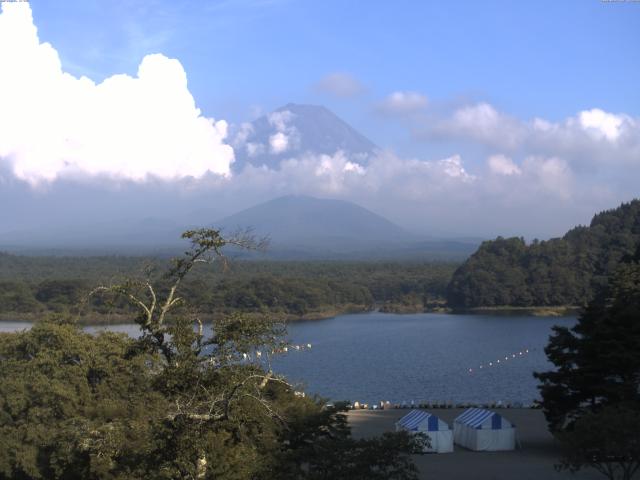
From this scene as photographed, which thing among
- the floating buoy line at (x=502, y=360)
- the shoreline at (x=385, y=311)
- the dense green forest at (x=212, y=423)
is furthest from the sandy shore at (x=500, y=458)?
the shoreline at (x=385, y=311)

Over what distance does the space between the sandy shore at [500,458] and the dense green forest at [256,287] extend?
49.9 feet

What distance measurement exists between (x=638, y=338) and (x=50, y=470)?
920cm

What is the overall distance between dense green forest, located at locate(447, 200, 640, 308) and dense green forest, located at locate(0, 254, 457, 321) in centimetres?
380

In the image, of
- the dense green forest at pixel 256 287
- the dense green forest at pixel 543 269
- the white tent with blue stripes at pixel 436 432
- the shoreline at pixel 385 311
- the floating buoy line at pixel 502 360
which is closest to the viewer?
the white tent with blue stripes at pixel 436 432

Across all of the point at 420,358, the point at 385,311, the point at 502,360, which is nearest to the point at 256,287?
the point at 385,311

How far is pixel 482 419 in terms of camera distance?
48.3 ft

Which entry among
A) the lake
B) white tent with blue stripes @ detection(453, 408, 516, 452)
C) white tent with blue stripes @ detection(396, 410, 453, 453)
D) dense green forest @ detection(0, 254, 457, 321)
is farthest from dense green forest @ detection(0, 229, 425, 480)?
dense green forest @ detection(0, 254, 457, 321)

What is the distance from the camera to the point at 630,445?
9375 millimetres

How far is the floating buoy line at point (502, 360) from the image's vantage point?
28.7 meters

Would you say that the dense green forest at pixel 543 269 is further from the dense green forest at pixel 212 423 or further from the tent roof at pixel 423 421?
the dense green forest at pixel 212 423

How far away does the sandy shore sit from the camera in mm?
12383

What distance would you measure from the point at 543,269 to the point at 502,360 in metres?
25.5

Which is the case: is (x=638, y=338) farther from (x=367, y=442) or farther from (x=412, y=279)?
(x=412, y=279)

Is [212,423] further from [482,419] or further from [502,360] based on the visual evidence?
[502,360]
